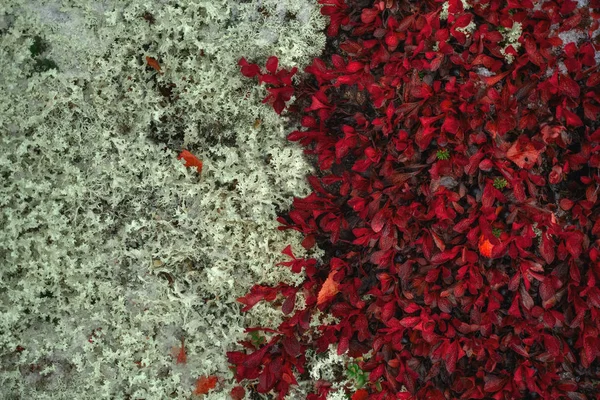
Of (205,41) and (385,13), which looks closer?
(385,13)

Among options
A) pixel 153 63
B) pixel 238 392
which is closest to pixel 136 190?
pixel 153 63

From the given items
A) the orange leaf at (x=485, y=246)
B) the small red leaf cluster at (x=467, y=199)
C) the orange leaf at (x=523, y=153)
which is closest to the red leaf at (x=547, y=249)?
the small red leaf cluster at (x=467, y=199)

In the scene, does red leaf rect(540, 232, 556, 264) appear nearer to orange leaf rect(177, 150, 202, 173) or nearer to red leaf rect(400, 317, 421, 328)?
red leaf rect(400, 317, 421, 328)

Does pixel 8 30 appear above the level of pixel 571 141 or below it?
above

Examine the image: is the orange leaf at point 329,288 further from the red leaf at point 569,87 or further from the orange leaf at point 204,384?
the red leaf at point 569,87

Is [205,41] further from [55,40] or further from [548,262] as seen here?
[548,262]

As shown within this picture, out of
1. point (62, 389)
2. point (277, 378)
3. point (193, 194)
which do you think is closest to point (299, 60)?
point (193, 194)
